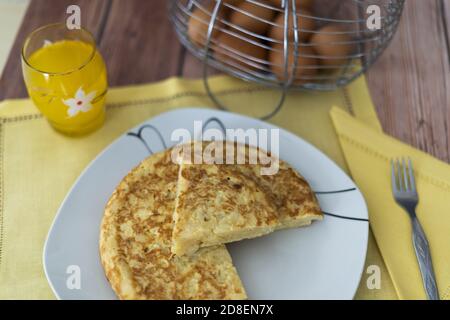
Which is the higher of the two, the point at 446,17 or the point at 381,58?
the point at 446,17

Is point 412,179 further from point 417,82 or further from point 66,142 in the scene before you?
point 66,142

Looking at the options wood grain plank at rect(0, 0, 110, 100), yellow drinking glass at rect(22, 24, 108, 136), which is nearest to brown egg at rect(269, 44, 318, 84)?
yellow drinking glass at rect(22, 24, 108, 136)

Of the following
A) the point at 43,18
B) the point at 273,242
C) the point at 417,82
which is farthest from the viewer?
the point at 43,18

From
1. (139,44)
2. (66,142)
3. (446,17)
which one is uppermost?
(446,17)

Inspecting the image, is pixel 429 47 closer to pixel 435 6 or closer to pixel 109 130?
pixel 435 6

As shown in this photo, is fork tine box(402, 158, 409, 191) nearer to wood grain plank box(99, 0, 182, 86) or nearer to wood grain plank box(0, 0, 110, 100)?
wood grain plank box(99, 0, 182, 86)

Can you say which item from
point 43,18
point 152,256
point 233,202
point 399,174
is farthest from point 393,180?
point 43,18

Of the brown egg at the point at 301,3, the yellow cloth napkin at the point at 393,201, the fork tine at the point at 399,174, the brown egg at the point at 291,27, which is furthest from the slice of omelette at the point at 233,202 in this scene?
the brown egg at the point at 301,3
